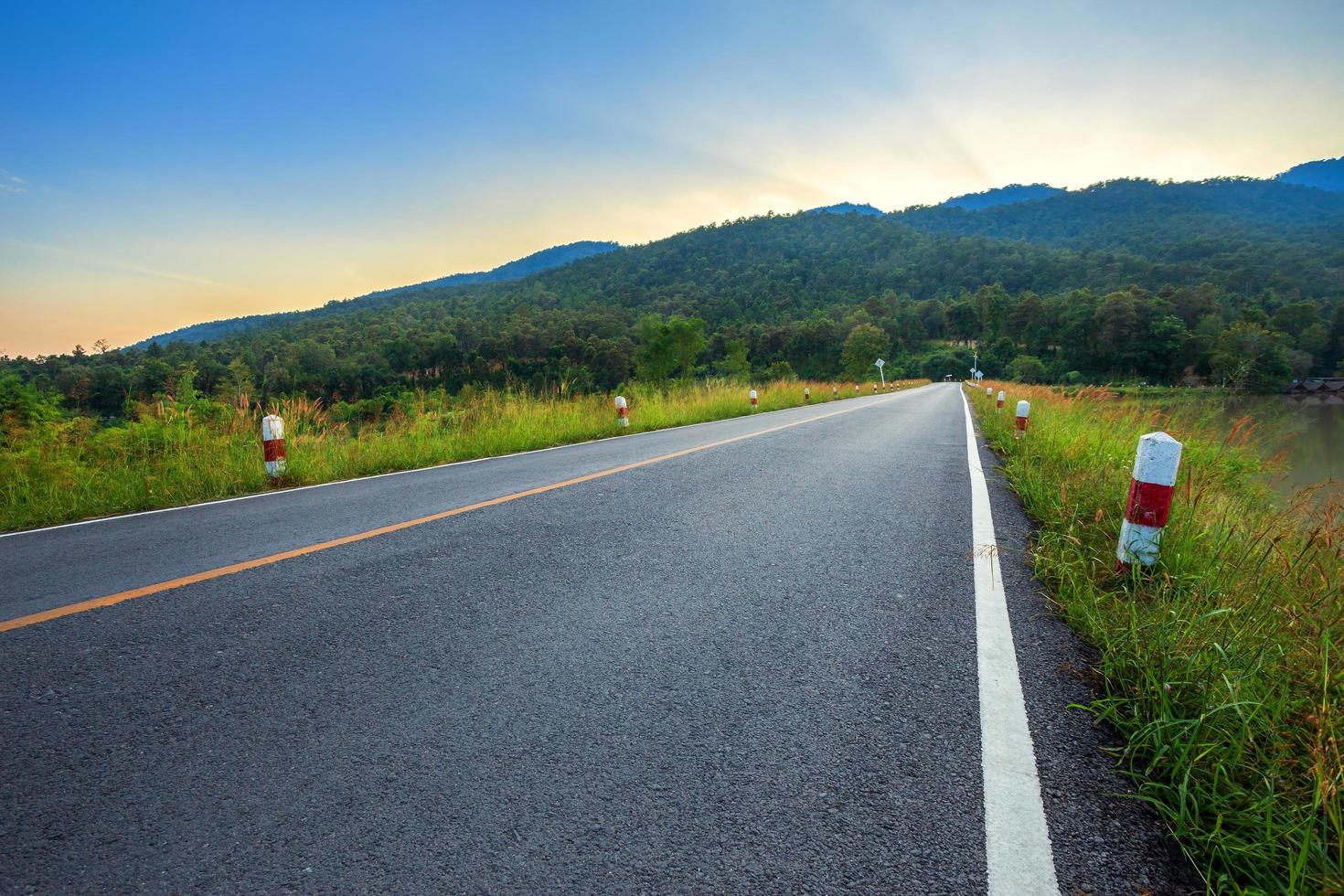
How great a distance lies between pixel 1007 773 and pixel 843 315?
125 meters

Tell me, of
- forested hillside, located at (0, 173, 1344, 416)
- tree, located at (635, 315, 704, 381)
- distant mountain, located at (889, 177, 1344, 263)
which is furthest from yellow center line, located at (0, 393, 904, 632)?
distant mountain, located at (889, 177, 1344, 263)

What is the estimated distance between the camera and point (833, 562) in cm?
361

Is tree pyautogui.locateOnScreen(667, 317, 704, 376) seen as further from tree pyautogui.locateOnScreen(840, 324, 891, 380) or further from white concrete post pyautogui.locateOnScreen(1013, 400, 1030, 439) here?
white concrete post pyautogui.locateOnScreen(1013, 400, 1030, 439)

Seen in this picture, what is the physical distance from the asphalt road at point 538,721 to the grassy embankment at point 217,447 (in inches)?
94.1

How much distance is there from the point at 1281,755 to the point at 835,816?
4.20 ft


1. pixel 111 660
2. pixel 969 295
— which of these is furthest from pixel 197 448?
pixel 969 295

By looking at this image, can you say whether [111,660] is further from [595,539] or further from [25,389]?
[25,389]

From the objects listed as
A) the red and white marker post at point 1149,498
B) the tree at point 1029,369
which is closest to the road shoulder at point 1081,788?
the red and white marker post at point 1149,498

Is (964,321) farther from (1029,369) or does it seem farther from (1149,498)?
(1149,498)

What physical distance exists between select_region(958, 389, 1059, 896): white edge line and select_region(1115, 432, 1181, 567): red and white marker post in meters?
0.73

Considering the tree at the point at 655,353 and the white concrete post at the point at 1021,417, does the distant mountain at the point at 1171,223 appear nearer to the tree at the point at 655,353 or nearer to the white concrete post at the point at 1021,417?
the tree at the point at 655,353

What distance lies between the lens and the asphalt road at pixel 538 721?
56.2 inches

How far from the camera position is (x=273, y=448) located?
A: 7105 millimetres

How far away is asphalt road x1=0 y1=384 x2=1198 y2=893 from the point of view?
1428 millimetres
